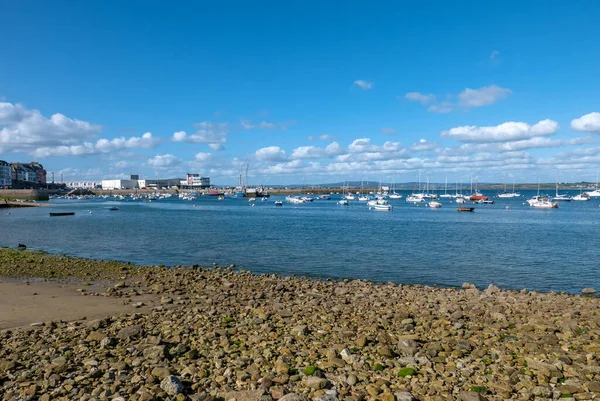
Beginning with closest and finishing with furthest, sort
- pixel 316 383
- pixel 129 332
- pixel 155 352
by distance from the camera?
pixel 316 383
pixel 155 352
pixel 129 332

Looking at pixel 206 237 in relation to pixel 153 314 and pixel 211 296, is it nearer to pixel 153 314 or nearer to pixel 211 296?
pixel 211 296

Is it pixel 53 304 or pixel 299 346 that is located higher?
pixel 299 346

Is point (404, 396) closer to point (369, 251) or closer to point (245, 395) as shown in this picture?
point (245, 395)

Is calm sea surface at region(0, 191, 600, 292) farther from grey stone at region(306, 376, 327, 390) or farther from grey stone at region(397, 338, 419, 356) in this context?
grey stone at region(306, 376, 327, 390)

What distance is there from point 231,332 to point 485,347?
7249mm

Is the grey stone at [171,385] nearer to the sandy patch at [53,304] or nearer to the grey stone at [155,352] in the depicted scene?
the grey stone at [155,352]

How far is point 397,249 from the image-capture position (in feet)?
126

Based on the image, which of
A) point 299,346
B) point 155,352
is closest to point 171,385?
point 155,352

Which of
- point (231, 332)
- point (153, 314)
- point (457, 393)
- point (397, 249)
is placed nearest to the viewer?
point (457, 393)

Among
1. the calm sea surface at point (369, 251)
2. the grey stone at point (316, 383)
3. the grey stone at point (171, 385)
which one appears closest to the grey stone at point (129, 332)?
the grey stone at point (171, 385)

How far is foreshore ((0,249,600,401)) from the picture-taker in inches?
363

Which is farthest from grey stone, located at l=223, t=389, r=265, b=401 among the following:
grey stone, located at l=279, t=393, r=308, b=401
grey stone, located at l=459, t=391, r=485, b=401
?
grey stone, located at l=459, t=391, r=485, b=401

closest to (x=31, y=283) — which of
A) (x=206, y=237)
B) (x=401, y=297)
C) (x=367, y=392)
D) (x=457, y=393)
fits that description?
(x=401, y=297)

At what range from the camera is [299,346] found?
11.7 m
